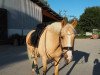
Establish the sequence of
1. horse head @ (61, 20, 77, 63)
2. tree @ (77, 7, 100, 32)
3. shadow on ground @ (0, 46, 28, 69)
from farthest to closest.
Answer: tree @ (77, 7, 100, 32), shadow on ground @ (0, 46, 28, 69), horse head @ (61, 20, 77, 63)

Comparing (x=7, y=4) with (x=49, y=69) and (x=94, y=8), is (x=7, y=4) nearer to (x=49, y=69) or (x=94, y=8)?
(x=49, y=69)

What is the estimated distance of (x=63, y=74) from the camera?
404 inches

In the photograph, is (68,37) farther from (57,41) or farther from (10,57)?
(10,57)

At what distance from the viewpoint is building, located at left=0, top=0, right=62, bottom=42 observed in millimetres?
28031

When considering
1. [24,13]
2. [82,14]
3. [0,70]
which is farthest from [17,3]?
[82,14]

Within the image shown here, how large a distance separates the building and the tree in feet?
164

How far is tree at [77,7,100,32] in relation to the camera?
86956 mm

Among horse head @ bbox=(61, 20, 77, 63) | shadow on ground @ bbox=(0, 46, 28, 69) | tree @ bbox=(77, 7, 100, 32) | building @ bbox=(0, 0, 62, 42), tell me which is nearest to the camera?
horse head @ bbox=(61, 20, 77, 63)

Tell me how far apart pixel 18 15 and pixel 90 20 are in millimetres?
61645

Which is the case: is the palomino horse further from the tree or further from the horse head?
the tree

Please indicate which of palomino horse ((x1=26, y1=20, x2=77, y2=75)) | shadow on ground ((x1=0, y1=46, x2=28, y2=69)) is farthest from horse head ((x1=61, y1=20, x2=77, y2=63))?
shadow on ground ((x1=0, y1=46, x2=28, y2=69))

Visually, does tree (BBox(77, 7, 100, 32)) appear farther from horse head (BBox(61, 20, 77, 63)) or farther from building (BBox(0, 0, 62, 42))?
horse head (BBox(61, 20, 77, 63))

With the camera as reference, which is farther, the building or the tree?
the tree

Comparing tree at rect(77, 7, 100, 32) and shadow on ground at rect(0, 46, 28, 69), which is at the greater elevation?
tree at rect(77, 7, 100, 32)
